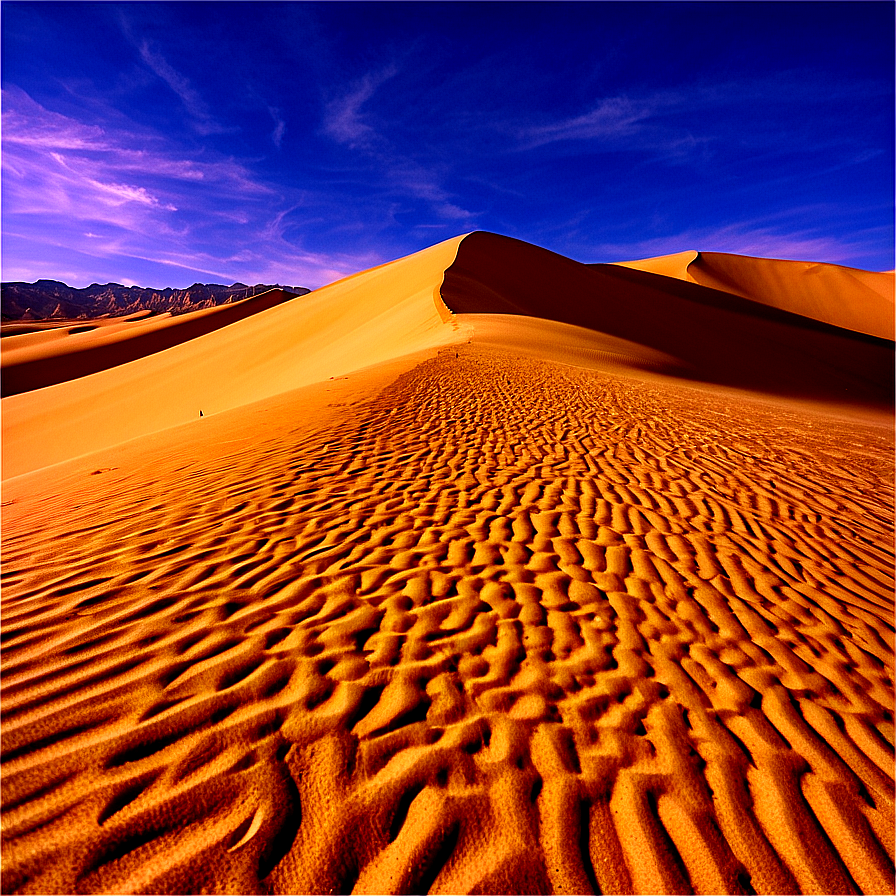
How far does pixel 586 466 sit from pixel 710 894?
14.8ft

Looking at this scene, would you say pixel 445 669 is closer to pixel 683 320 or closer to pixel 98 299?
pixel 683 320

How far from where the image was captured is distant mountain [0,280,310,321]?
4818 inches

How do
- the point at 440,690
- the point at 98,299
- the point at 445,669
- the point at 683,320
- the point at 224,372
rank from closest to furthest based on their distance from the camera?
the point at 440,690 → the point at 445,669 → the point at 224,372 → the point at 683,320 → the point at 98,299

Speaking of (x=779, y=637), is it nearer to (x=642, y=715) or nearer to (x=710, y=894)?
(x=642, y=715)

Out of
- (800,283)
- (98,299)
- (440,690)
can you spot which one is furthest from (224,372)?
(98,299)

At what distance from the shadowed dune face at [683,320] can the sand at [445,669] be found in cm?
1376

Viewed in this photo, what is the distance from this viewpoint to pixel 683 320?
27953 mm

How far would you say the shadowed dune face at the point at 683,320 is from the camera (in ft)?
67.2

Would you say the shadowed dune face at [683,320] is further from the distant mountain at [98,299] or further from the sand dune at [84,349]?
the distant mountain at [98,299]

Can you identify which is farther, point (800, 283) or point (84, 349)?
point (800, 283)

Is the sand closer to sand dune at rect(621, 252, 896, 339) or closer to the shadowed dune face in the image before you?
the shadowed dune face

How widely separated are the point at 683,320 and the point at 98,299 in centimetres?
20639

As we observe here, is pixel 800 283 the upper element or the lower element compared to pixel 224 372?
upper

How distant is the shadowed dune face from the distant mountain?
125952mm
